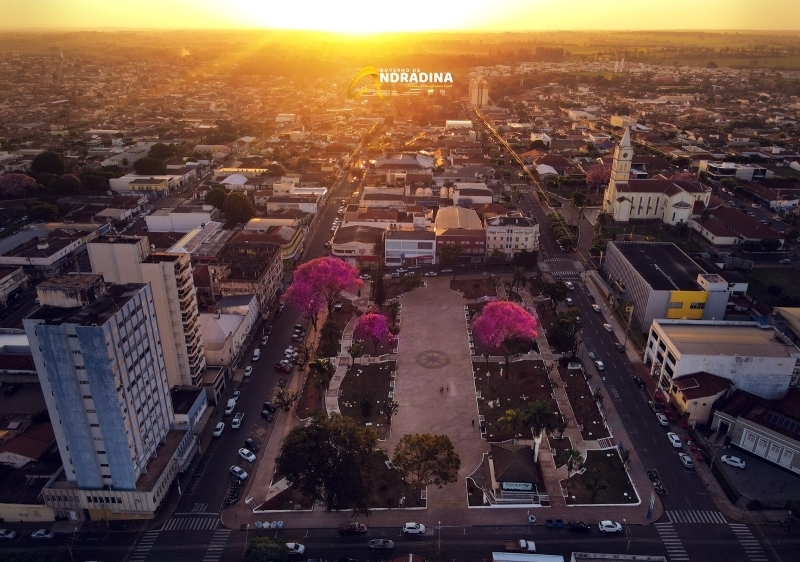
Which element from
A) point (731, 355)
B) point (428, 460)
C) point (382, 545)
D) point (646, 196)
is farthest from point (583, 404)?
point (646, 196)

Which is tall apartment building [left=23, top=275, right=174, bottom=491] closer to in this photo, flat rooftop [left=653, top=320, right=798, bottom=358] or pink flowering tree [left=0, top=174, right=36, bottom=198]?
flat rooftop [left=653, top=320, right=798, bottom=358]

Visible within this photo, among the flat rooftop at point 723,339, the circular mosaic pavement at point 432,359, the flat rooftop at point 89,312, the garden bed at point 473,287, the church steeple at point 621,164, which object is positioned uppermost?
the flat rooftop at point 89,312

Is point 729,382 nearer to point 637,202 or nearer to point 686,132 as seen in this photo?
point 637,202

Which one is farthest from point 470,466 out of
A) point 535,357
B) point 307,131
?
point 307,131

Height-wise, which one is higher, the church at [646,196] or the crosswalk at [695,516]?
the church at [646,196]

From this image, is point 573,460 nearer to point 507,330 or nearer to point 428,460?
point 428,460

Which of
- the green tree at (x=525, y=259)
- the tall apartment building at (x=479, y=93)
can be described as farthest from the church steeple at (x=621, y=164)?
the tall apartment building at (x=479, y=93)

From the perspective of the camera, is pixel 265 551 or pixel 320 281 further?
pixel 320 281

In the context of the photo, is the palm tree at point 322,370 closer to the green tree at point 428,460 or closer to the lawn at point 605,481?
the green tree at point 428,460
